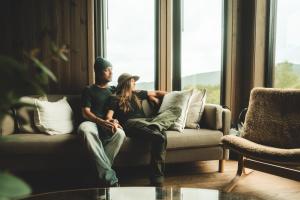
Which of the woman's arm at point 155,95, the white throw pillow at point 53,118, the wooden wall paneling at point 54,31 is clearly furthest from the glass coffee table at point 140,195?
the wooden wall paneling at point 54,31

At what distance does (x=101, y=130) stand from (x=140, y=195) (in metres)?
1.34

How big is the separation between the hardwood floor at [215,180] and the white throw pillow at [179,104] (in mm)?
481

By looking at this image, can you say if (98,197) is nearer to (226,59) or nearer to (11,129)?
(11,129)

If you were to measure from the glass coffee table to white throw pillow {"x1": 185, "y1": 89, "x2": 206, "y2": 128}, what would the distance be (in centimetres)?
158

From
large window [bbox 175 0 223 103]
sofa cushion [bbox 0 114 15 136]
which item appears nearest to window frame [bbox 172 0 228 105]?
large window [bbox 175 0 223 103]

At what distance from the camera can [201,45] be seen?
4.11 metres

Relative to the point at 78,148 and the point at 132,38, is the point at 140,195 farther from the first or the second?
the point at 132,38

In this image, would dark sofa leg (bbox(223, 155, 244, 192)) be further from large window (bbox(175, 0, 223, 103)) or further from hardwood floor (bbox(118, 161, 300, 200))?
large window (bbox(175, 0, 223, 103))

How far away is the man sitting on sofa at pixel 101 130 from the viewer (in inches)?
104

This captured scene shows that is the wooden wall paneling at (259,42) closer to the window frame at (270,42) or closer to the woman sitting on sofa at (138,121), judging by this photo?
the window frame at (270,42)

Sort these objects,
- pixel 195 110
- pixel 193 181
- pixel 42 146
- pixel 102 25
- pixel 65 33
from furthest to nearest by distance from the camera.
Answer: pixel 102 25 < pixel 65 33 < pixel 195 110 < pixel 193 181 < pixel 42 146

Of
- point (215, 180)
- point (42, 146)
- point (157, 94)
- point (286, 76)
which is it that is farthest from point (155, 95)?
point (286, 76)

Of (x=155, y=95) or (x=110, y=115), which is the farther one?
(x=155, y=95)

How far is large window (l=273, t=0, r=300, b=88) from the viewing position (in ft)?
11.2
